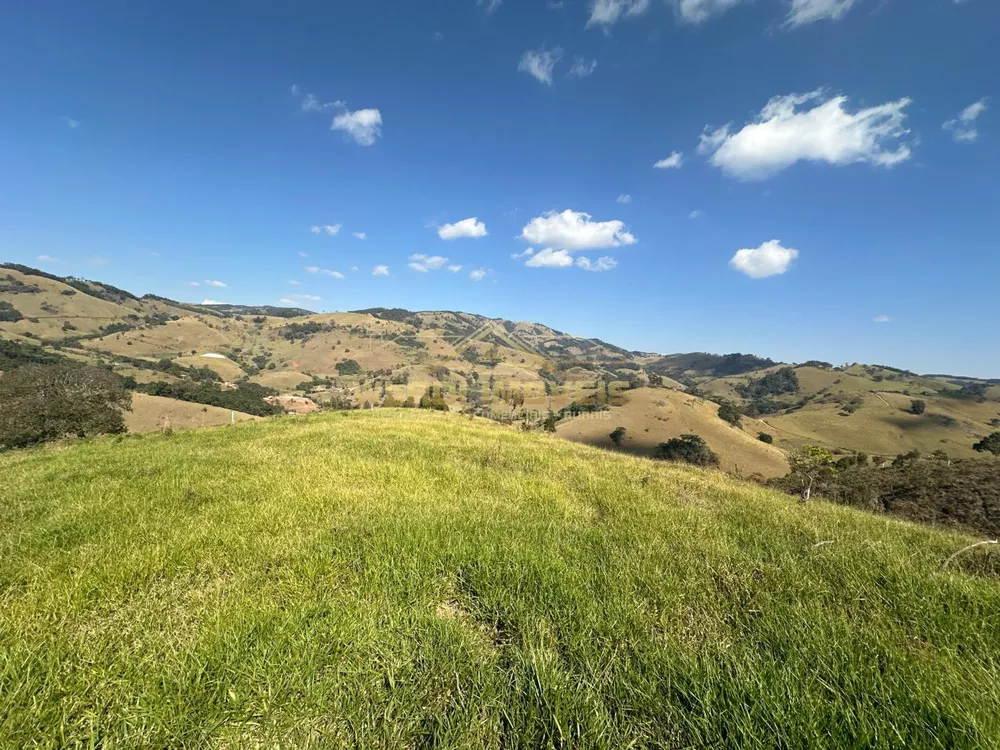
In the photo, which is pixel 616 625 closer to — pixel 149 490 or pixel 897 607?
pixel 897 607

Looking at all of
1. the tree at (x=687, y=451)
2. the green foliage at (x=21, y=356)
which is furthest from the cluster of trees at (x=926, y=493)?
the green foliage at (x=21, y=356)

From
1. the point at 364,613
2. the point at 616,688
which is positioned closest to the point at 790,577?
the point at 616,688

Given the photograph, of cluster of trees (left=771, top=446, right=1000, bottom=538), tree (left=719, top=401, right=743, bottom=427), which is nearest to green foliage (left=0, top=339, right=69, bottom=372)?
cluster of trees (left=771, top=446, right=1000, bottom=538)

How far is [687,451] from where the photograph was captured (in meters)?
81.3

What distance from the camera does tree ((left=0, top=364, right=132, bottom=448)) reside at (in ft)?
106

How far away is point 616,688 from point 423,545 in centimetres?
250

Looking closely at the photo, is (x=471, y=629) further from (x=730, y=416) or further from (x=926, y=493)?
(x=730, y=416)

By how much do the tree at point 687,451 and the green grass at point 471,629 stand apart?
78960mm

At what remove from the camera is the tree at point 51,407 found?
32.3 metres

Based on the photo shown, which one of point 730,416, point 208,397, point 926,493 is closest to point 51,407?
point 926,493

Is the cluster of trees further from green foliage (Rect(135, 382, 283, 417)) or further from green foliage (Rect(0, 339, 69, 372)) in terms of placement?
green foliage (Rect(0, 339, 69, 372))

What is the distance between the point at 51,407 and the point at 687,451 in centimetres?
9026

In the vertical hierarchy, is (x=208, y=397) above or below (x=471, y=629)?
below

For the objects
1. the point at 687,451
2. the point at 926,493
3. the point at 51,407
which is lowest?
the point at 687,451
